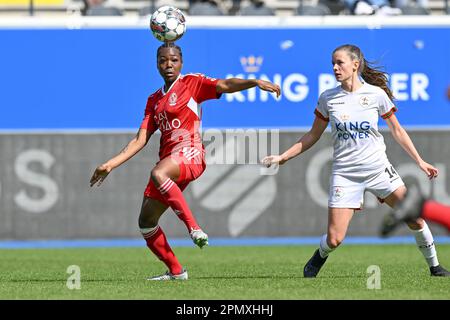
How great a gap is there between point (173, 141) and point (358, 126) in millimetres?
1815

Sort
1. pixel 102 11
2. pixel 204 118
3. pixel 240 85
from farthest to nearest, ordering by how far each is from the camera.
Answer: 1. pixel 102 11
2. pixel 204 118
3. pixel 240 85

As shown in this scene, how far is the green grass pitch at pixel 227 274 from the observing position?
378 inches

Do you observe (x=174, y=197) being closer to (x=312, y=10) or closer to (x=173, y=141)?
(x=173, y=141)

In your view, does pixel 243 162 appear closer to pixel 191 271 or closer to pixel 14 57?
pixel 14 57

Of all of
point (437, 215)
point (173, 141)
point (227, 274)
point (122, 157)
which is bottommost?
point (227, 274)

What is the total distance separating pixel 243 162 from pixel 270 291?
897 cm

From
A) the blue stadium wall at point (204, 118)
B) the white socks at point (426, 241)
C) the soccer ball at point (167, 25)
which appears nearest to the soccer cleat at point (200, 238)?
the white socks at point (426, 241)

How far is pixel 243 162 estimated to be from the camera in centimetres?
1870

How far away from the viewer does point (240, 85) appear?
36.1ft

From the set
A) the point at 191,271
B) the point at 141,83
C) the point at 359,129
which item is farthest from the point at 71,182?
the point at 359,129

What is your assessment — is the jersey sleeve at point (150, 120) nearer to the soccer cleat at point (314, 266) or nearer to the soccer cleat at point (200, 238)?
the soccer cleat at point (200, 238)

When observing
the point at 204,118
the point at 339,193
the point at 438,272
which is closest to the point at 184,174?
the point at 339,193

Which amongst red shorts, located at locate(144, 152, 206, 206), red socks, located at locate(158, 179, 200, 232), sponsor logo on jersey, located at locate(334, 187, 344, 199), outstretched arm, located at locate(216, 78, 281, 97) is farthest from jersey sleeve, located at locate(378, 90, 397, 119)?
red socks, located at locate(158, 179, 200, 232)

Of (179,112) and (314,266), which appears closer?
(179,112)
